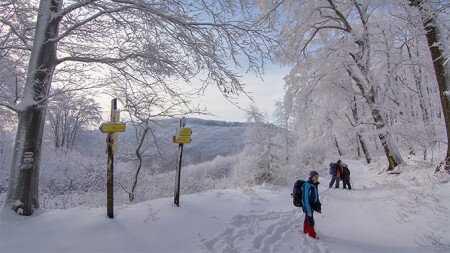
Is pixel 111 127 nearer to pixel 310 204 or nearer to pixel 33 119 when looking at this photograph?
pixel 33 119

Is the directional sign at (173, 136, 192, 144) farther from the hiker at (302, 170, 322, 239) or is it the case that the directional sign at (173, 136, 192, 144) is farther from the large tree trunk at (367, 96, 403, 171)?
the large tree trunk at (367, 96, 403, 171)

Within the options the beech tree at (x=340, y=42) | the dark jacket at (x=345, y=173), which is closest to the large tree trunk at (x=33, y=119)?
the beech tree at (x=340, y=42)

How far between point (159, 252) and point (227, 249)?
119 centimetres

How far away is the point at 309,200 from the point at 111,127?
433 cm

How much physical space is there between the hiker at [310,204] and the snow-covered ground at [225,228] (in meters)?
0.25

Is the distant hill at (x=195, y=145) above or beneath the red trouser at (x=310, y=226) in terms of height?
above

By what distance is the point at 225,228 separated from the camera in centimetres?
678

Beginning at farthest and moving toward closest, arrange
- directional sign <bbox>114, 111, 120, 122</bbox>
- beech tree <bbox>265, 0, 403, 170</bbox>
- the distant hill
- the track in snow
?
the distant hill, beech tree <bbox>265, 0, 403, 170</bbox>, directional sign <bbox>114, 111, 120, 122</bbox>, the track in snow

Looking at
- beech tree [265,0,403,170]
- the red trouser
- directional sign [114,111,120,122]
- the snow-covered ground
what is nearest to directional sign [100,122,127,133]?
directional sign [114,111,120,122]

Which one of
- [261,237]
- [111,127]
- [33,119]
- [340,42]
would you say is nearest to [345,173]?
[340,42]

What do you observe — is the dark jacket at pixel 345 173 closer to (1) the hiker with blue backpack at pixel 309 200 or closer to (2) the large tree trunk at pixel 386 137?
(2) the large tree trunk at pixel 386 137

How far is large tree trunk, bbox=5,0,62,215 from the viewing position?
5891mm

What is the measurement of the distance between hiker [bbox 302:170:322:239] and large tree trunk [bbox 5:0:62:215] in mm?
5450

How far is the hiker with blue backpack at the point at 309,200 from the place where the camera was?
680cm
